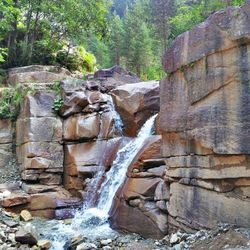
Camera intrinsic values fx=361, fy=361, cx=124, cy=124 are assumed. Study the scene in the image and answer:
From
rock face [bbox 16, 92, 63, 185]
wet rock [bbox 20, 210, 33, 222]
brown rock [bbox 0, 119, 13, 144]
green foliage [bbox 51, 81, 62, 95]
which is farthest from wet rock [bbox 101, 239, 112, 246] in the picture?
brown rock [bbox 0, 119, 13, 144]

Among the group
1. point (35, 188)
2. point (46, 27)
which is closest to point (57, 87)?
point (35, 188)

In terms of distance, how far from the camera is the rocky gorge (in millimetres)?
6598

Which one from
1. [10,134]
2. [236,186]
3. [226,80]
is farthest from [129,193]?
[10,134]

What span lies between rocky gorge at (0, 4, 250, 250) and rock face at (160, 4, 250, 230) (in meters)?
0.02

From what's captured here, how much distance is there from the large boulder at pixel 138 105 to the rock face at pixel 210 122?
379cm

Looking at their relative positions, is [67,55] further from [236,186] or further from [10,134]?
[236,186]

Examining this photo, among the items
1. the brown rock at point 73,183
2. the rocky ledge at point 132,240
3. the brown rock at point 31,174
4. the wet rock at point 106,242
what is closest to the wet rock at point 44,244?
the rocky ledge at point 132,240

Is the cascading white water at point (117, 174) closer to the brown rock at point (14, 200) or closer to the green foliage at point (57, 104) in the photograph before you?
the brown rock at point (14, 200)

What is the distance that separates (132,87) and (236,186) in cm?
698

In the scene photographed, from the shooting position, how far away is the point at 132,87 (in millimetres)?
12883

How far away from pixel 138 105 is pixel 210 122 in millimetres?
5517

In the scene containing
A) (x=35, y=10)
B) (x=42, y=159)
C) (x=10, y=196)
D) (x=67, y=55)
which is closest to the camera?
(x=10, y=196)

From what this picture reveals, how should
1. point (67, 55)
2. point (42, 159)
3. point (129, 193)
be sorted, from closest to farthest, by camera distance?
1. point (129, 193)
2. point (42, 159)
3. point (67, 55)

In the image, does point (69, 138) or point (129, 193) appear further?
point (69, 138)
